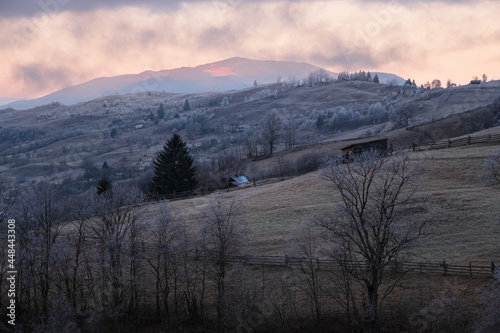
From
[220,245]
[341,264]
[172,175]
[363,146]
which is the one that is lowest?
[341,264]

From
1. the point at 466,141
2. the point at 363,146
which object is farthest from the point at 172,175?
the point at 466,141

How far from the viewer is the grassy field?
36.4 metres

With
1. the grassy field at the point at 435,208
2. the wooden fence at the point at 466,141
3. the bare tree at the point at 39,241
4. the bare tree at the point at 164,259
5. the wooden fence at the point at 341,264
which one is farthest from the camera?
the wooden fence at the point at 466,141

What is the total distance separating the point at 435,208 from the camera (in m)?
43.8

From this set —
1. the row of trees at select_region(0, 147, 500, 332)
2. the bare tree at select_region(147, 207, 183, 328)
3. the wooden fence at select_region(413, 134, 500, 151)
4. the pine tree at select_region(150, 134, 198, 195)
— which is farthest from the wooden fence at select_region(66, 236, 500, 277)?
the wooden fence at select_region(413, 134, 500, 151)

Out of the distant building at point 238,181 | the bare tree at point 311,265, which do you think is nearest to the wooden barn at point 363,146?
the distant building at point 238,181

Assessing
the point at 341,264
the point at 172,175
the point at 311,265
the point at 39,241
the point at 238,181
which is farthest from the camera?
the point at 238,181

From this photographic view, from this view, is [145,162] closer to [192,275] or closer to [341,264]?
[192,275]

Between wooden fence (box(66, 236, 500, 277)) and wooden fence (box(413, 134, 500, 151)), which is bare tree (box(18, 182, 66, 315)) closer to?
wooden fence (box(66, 236, 500, 277))

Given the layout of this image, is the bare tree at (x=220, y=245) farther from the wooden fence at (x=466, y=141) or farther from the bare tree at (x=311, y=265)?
the wooden fence at (x=466, y=141)

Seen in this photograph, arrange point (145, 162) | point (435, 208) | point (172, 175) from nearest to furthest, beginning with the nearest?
point (435, 208)
point (172, 175)
point (145, 162)

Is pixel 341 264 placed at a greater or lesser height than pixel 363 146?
lesser

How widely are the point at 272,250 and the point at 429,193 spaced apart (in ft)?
63.3

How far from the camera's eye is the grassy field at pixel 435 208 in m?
36.4
